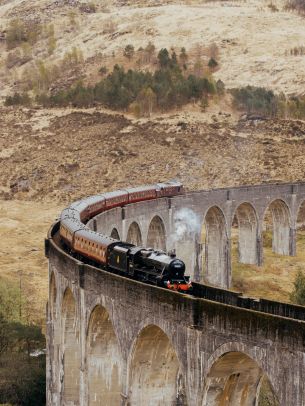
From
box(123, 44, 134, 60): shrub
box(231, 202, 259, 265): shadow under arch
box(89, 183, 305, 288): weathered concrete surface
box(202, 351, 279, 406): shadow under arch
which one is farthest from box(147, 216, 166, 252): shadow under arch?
box(123, 44, 134, 60): shrub

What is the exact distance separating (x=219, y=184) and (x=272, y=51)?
53846 mm

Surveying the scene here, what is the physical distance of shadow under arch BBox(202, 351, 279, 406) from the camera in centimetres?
2403

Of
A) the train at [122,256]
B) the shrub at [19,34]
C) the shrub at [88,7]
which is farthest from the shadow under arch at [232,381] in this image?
the shrub at [88,7]

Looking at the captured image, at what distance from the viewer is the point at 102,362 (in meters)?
33.0

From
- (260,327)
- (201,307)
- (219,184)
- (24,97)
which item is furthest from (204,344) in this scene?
(24,97)

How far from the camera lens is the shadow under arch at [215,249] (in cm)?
6444

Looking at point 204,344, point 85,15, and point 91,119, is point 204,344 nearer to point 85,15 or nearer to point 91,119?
point 91,119

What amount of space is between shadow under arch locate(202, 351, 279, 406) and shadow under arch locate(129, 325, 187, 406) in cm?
327

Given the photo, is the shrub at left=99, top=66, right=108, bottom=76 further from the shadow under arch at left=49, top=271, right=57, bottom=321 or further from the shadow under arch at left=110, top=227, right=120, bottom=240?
the shadow under arch at left=49, top=271, right=57, bottom=321

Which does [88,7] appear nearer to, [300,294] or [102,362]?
[300,294]

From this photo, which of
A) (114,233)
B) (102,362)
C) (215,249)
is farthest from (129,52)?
(102,362)

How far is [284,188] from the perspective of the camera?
73.1 metres

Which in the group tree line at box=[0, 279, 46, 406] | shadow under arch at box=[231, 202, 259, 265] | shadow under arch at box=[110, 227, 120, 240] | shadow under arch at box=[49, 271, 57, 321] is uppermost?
shadow under arch at box=[49, 271, 57, 321]

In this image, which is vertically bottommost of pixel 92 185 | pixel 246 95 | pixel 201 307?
pixel 92 185
